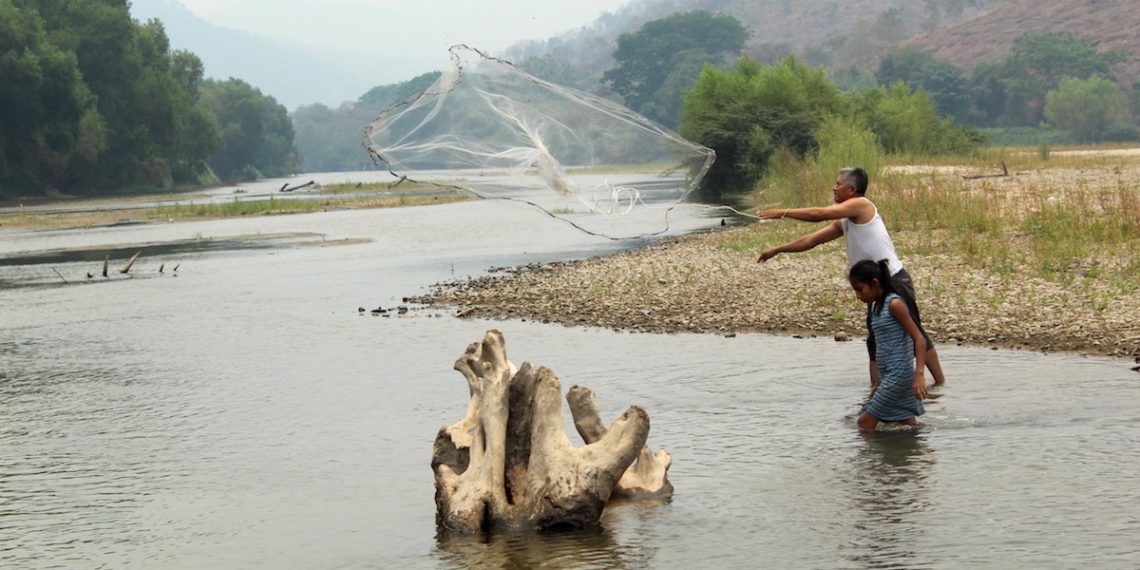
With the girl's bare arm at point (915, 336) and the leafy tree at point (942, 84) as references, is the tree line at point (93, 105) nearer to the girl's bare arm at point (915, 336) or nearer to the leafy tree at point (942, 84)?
the leafy tree at point (942, 84)

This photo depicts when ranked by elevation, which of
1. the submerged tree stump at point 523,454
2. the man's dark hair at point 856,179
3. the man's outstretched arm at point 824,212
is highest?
→ the man's dark hair at point 856,179

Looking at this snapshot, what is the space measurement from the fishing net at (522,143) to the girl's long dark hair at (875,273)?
3.25m

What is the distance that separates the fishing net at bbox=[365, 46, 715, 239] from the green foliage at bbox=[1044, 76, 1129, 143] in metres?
127

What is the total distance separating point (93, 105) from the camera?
318 feet

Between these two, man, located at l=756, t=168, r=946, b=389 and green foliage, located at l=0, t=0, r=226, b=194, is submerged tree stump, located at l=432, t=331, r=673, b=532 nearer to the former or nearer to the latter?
man, located at l=756, t=168, r=946, b=389

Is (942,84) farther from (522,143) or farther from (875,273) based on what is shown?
Answer: (875,273)

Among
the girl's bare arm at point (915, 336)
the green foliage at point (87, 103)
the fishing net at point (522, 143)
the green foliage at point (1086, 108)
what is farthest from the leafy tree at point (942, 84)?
the girl's bare arm at point (915, 336)

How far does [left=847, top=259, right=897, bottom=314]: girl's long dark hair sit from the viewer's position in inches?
→ 474

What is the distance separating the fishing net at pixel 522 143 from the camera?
15.2m

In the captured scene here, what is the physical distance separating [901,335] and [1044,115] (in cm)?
14437

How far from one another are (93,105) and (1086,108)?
3623 inches

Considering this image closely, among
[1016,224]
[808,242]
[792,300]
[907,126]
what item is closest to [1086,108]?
[907,126]

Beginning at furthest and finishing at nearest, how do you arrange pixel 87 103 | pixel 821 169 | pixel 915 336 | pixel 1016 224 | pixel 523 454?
pixel 87 103
pixel 821 169
pixel 1016 224
pixel 915 336
pixel 523 454

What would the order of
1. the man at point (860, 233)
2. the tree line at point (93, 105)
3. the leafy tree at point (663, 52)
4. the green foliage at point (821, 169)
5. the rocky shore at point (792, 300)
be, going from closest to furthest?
the man at point (860, 233)
the rocky shore at point (792, 300)
the green foliage at point (821, 169)
the tree line at point (93, 105)
the leafy tree at point (663, 52)
